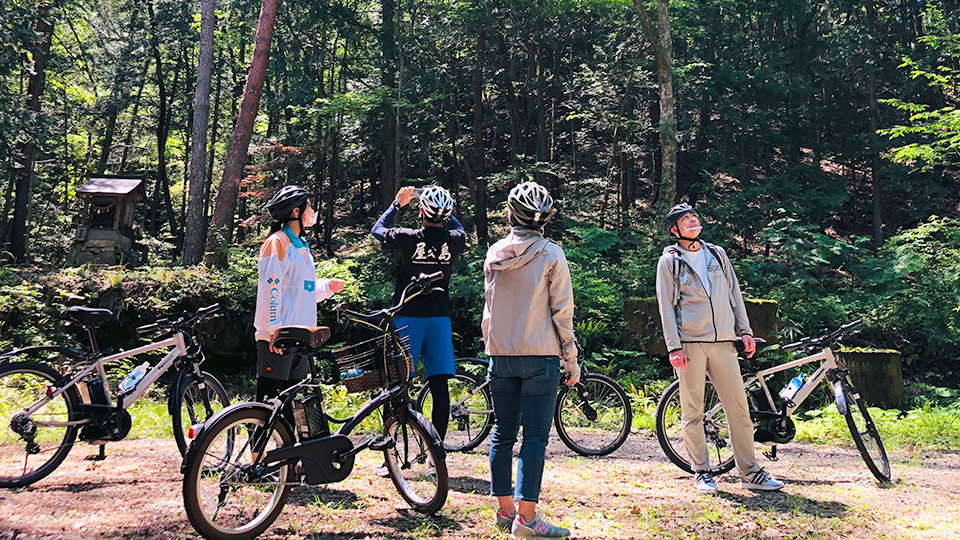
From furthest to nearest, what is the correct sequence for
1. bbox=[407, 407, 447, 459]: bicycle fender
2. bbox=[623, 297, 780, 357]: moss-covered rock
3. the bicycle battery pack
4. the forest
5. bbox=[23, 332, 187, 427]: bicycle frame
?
the forest
bbox=[623, 297, 780, 357]: moss-covered rock
bbox=[23, 332, 187, 427]: bicycle frame
bbox=[407, 407, 447, 459]: bicycle fender
the bicycle battery pack

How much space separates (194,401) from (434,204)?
2.38 metres

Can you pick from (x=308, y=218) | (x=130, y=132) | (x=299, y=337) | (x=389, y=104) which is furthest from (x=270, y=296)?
(x=130, y=132)

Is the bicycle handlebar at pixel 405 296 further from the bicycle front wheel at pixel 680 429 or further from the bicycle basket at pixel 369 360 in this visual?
the bicycle front wheel at pixel 680 429

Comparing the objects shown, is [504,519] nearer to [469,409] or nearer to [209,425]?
[209,425]

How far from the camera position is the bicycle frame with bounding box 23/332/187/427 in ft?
14.5

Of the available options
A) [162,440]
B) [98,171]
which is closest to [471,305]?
[162,440]

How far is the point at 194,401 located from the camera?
5.03 metres

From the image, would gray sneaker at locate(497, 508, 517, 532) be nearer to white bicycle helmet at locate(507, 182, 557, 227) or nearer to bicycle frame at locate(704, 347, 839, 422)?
white bicycle helmet at locate(507, 182, 557, 227)

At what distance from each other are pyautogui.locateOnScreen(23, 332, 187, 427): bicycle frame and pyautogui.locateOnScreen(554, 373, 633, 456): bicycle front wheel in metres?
3.44

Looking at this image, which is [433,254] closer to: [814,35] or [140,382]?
[140,382]

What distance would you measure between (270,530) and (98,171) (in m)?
29.5

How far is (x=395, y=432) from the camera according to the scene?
405 centimetres

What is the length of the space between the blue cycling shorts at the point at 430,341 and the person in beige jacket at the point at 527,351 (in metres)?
1.37

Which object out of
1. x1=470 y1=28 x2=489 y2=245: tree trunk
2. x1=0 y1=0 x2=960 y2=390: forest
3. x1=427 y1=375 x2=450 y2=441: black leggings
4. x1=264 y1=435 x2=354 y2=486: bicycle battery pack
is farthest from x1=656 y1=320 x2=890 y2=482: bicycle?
x1=470 y1=28 x2=489 y2=245: tree trunk
